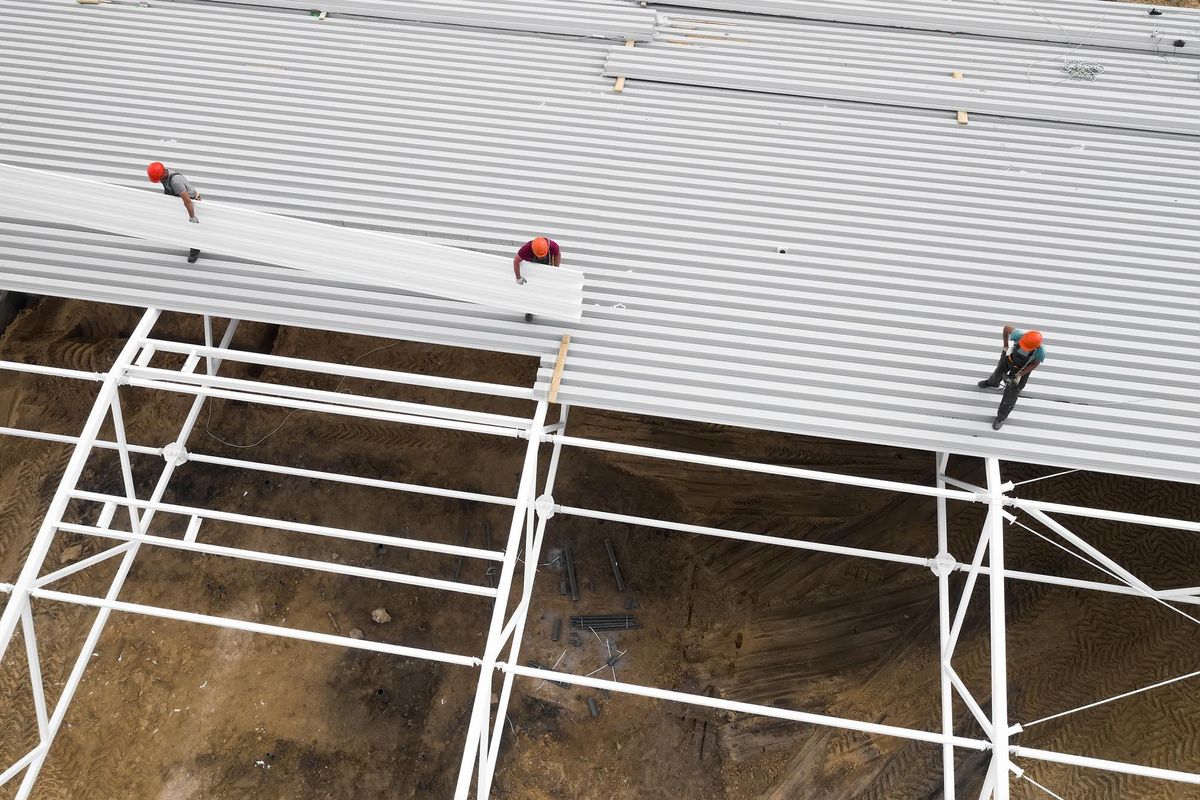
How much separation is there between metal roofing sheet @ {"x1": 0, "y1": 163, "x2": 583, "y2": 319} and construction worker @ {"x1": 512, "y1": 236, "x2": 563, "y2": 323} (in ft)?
0.31

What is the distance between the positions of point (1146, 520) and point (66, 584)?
16726 millimetres

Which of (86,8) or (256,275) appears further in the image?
(86,8)

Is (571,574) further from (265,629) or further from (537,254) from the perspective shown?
(537,254)

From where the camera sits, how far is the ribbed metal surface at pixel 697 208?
27.4 feet

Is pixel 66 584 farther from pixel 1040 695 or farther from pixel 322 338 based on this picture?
pixel 1040 695

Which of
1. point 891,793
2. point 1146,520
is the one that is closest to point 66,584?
point 891,793

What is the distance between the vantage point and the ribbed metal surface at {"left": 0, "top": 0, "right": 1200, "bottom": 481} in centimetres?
836

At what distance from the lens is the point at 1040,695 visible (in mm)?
10891

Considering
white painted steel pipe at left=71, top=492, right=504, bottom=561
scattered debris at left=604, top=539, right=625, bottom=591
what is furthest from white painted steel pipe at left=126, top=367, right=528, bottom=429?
scattered debris at left=604, top=539, right=625, bottom=591

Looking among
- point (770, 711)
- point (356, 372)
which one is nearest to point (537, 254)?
point (356, 372)

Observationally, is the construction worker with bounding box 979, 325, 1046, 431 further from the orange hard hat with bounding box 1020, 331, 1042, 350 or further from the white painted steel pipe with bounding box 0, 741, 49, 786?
the white painted steel pipe with bounding box 0, 741, 49, 786

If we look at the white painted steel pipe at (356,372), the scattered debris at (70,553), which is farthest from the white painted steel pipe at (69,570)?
the scattered debris at (70,553)

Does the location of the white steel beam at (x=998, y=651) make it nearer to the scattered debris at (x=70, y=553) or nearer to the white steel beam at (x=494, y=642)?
the white steel beam at (x=494, y=642)

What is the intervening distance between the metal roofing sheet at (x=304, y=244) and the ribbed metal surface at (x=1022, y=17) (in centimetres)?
641
